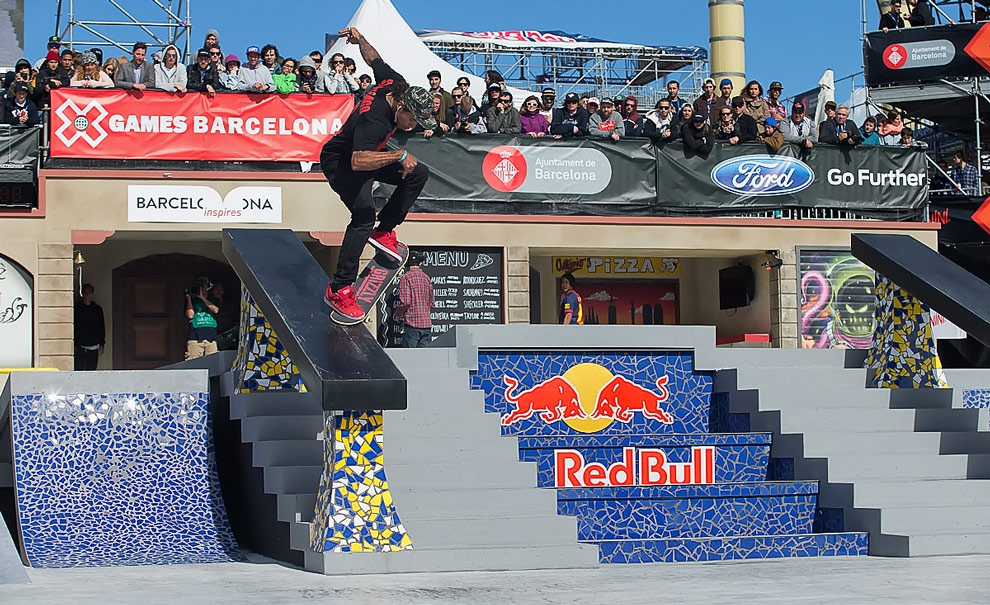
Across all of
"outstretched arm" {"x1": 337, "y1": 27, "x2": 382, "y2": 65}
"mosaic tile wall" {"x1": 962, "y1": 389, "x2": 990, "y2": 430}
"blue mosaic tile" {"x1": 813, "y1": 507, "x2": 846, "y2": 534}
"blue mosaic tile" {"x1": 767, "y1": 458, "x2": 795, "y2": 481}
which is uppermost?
"outstretched arm" {"x1": 337, "y1": 27, "x2": 382, "y2": 65}

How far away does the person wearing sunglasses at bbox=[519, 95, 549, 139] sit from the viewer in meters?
19.2

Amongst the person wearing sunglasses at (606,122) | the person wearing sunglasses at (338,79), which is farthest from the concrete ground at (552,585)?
the person wearing sunglasses at (606,122)

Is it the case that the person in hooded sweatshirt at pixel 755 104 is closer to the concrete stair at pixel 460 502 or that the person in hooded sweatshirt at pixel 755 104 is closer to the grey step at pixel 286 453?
the concrete stair at pixel 460 502

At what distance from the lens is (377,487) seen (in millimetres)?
8422

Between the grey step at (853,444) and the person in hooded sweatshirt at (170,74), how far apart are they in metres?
10.4

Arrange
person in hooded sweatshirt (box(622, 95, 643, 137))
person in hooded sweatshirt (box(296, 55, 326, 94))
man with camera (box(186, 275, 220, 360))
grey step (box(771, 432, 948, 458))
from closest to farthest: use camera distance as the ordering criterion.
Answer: grey step (box(771, 432, 948, 458)) → man with camera (box(186, 275, 220, 360)) → person in hooded sweatshirt (box(296, 55, 326, 94)) → person in hooded sweatshirt (box(622, 95, 643, 137))

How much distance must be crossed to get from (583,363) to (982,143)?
48.5ft

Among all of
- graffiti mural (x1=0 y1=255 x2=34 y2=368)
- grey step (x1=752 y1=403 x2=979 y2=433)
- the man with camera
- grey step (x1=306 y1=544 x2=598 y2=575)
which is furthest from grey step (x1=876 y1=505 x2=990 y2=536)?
graffiti mural (x1=0 y1=255 x2=34 y2=368)

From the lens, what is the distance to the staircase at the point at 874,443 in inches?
373

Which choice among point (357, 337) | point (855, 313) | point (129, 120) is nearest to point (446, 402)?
point (357, 337)

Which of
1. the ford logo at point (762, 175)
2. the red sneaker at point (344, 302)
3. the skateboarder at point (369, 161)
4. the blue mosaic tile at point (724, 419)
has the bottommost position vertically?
the blue mosaic tile at point (724, 419)

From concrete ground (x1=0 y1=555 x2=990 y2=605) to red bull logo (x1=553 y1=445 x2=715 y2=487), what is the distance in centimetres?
164

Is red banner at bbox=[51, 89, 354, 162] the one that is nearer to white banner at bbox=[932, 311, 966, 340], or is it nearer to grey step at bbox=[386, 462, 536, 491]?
grey step at bbox=[386, 462, 536, 491]

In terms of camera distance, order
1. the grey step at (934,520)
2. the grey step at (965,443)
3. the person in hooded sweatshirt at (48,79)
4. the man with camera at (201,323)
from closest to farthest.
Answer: the grey step at (934,520)
the grey step at (965,443)
the man with camera at (201,323)
the person in hooded sweatshirt at (48,79)
